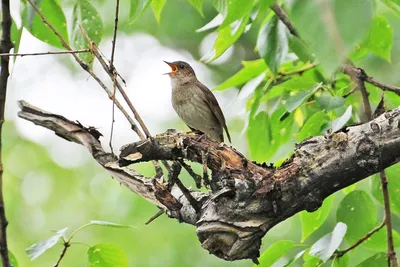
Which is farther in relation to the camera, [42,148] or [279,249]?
[42,148]

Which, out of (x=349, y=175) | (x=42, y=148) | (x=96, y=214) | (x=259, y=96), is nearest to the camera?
(x=349, y=175)

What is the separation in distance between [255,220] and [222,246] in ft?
0.37

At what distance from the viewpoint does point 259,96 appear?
2248 millimetres

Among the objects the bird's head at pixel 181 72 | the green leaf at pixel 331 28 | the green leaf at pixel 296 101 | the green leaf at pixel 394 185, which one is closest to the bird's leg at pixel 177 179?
the green leaf at pixel 296 101

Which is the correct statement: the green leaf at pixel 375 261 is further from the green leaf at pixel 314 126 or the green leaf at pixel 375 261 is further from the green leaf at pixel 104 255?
the green leaf at pixel 104 255

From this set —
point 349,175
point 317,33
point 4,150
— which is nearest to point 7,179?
point 4,150

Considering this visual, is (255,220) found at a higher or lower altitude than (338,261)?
higher

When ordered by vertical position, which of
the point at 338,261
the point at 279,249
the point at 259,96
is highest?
the point at 259,96

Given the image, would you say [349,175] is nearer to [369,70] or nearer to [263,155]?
[263,155]

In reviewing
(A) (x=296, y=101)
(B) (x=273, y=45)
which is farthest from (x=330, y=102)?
(B) (x=273, y=45)

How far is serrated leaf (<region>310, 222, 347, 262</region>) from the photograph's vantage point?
5.83 feet

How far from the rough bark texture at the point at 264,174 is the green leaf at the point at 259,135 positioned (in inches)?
21.6

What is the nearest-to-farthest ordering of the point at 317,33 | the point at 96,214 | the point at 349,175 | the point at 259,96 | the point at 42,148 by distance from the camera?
the point at 317,33 → the point at 349,175 → the point at 259,96 → the point at 96,214 → the point at 42,148

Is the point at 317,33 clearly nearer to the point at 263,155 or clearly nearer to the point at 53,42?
the point at 53,42
